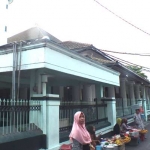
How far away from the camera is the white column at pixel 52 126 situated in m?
5.39

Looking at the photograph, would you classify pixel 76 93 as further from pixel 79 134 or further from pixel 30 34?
pixel 30 34

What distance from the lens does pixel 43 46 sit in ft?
18.0

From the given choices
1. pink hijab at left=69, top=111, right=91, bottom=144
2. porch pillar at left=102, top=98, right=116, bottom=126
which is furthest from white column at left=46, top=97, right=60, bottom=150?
porch pillar at left=102, top=98, right=116, bottom=126

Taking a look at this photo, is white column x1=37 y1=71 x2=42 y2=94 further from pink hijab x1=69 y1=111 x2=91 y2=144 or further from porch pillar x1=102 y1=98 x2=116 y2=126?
porch pillar x1=102 y1=98 x2=116 y2=126

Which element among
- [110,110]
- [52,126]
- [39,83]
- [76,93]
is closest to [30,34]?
[76,93]

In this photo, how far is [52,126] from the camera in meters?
5.54

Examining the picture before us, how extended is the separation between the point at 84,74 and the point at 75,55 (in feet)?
3.07

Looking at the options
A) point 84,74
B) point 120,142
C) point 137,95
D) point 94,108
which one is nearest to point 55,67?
point 84,74

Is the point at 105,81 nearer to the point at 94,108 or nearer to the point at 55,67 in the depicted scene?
the point at 94,108

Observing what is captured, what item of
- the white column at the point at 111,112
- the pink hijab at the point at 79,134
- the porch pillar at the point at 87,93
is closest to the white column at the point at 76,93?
the porch pillar at the point at 87,93

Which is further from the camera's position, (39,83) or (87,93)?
(87,93)

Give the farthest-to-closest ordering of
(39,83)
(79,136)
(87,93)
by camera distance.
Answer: (87,93) → (39,83) → (79,136)

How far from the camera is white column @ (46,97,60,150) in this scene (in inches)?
212

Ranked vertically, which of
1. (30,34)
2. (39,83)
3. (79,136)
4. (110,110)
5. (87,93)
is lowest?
(79,136)
